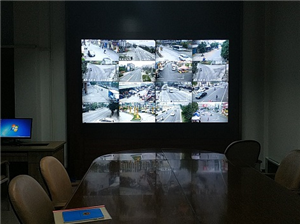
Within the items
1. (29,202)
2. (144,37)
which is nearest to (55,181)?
(29,202)

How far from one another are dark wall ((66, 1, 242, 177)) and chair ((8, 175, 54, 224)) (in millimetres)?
3511

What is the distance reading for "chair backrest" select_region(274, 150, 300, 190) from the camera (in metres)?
2.70

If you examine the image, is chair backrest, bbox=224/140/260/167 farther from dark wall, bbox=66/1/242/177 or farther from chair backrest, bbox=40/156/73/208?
dark wall, bbox=66/1/242/177

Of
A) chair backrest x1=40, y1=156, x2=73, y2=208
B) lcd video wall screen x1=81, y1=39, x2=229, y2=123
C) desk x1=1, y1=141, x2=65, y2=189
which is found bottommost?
desk x1=1, y1=141, x2=65, y2=189

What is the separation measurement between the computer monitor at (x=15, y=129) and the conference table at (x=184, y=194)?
2.33m

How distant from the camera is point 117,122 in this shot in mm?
5691

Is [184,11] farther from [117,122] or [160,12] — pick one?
[117,122]

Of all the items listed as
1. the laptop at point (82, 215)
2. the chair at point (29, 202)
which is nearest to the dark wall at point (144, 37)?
the chair at point (29, 202)

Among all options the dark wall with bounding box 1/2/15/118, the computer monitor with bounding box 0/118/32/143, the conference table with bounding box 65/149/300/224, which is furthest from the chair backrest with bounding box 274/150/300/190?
the dark wall with bounding box 1/2/15/118

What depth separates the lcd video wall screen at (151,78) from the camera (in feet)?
18.5

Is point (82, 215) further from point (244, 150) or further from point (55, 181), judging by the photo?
point (244, 150)

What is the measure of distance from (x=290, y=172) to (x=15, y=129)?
3842 mm

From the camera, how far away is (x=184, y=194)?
6.97ft

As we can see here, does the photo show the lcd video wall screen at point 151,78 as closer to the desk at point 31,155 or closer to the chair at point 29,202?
the desk at point 31,155
